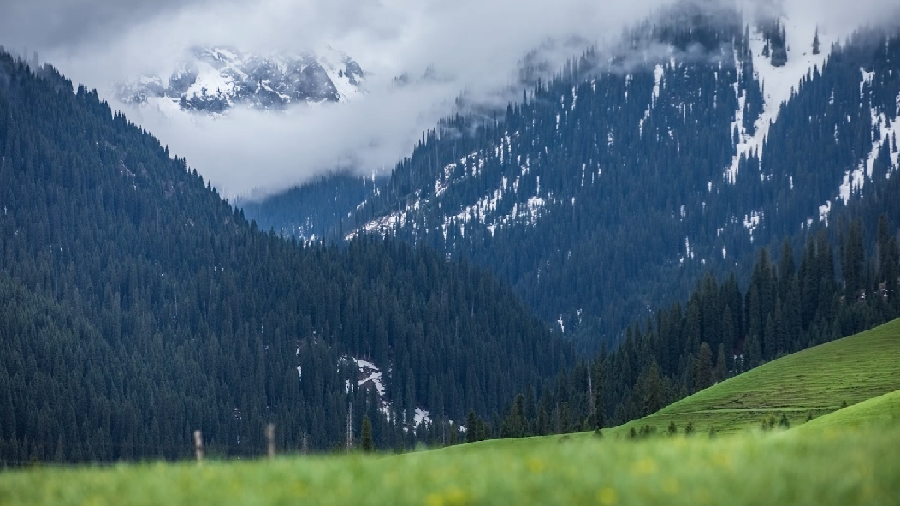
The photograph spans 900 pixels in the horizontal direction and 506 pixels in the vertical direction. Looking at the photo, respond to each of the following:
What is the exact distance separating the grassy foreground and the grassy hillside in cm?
6279

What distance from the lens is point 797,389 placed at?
329ft

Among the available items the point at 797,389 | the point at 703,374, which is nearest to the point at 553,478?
the point at 797,389

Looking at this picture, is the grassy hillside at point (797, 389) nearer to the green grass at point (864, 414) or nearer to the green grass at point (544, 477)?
→ the green grass at point (864, 414)

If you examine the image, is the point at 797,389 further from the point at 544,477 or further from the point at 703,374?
the point at 544,477

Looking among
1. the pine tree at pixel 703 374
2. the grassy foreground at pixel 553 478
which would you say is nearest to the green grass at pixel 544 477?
the grassy foreground at pixel 553 478

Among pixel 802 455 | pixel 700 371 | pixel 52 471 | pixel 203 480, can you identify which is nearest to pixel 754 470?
pixel 802 455

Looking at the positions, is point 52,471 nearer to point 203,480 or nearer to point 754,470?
point 203,480

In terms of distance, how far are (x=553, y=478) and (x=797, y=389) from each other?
85.3m

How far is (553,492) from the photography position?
19.5 m

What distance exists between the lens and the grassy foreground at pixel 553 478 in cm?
1906

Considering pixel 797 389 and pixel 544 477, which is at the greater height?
pixel 797 389

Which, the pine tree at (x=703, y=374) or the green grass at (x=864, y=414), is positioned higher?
the pine tree at (x=703, y=374)

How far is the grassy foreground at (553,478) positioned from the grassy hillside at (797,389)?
6279 cm

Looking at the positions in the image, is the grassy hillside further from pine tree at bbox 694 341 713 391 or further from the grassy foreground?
the grassy foreground
